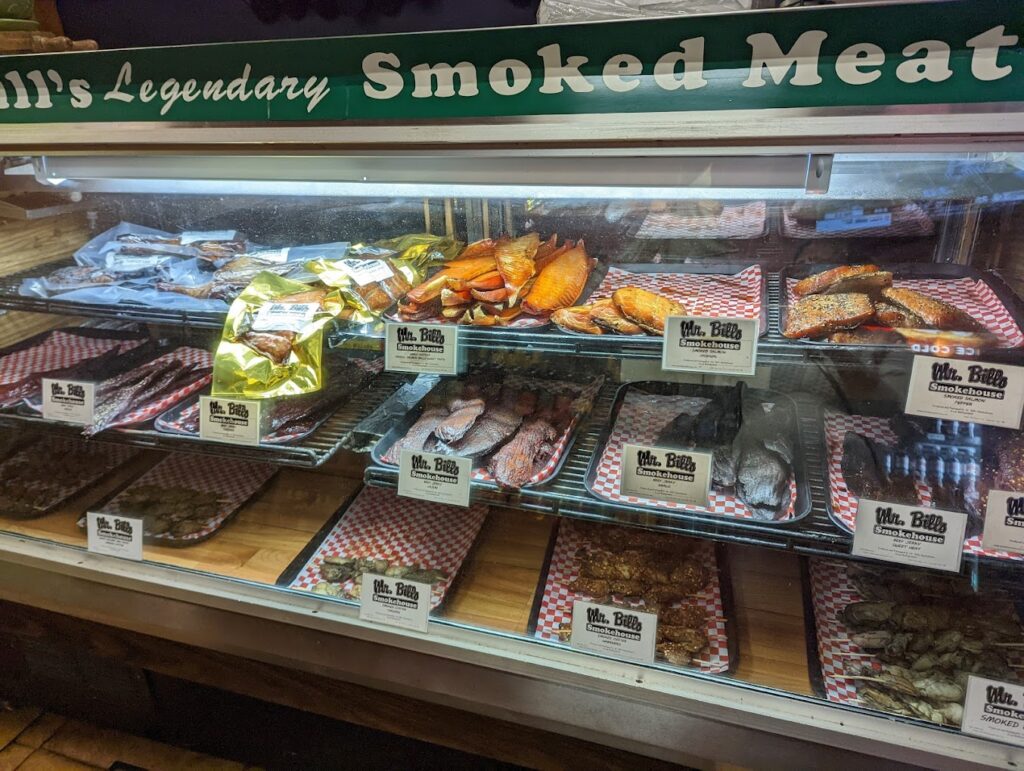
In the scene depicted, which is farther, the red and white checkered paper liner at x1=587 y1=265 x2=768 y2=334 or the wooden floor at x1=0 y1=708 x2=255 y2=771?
the wooden floor at x1=0 y1=708 x2=255 y2=771

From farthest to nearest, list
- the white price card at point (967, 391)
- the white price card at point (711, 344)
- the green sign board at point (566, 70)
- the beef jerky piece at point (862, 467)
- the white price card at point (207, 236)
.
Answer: the white price card at point (207, 236), the beef jerky piece at point (862, 467), the white price card at point (711, 344), the white price card at point (967, 391), the green sign board at point (566, 70)

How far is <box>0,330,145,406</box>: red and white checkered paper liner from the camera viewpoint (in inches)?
78.5

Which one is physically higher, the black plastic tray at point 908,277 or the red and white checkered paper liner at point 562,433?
the black plastic tray at point 908,277

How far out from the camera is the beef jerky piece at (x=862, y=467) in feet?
4.54

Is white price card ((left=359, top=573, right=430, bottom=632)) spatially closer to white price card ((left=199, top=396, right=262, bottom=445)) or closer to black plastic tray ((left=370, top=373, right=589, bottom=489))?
black plastic tray ((left=370, top=373, right=589, bottom=489))

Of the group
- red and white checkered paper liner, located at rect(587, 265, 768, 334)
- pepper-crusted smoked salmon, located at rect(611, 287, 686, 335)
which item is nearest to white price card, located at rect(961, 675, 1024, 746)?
red and white checkered paper liner, located at rect(587, 265, 768, 334)

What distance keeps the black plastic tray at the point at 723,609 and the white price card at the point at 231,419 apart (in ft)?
2.52

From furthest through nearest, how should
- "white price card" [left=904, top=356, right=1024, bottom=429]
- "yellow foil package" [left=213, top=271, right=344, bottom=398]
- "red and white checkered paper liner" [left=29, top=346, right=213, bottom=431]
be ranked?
"red and white checkered paper liner" [left=29, top=346, right=213, bottom=431], "yellow foil package" [left=213, top=271, right=344, bottom=398], "white price card" [left=904, top=356, right=1024, bottom=429]

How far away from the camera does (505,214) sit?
1760 millimetres

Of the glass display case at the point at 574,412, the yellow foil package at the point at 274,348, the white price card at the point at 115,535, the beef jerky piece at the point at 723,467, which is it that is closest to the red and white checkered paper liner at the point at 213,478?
the glass display case at the point at 574,412

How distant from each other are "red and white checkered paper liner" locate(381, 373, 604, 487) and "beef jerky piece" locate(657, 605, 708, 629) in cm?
41

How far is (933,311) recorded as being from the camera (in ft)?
4.33

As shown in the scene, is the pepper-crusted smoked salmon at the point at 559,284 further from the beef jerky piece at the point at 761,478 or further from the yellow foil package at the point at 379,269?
the beef jerky piece at the point at 761,478

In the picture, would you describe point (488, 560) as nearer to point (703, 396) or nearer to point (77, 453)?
point (703, 396)
